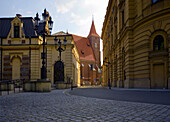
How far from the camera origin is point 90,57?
76.2m

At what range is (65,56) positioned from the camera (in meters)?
29.4

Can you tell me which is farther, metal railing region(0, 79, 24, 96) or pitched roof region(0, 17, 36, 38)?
pitched roof region(0, 17, 36, 38)

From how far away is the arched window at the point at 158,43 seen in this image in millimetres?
15673

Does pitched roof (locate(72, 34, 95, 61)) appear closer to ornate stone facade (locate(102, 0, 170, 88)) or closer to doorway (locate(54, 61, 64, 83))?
doorway (locate(54, 61, 64, 83))

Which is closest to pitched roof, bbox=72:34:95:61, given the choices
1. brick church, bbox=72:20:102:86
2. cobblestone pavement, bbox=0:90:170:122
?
brick church, bbox=72:20:102:86

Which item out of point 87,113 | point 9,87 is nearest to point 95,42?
point 9,87

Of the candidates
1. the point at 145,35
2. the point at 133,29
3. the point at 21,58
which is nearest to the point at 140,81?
the point at 145,35

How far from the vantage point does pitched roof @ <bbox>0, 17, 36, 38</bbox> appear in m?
29.3

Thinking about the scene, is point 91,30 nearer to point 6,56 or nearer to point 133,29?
point 6,56

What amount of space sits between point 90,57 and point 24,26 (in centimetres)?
4807

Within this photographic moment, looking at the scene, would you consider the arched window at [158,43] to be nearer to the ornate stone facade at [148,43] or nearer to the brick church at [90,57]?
the ornate stone facade at [148,43]

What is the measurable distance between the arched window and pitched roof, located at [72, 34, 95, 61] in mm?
56866

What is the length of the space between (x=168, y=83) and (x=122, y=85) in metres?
8.18

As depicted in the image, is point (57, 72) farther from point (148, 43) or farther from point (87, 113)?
point (87, 113)
